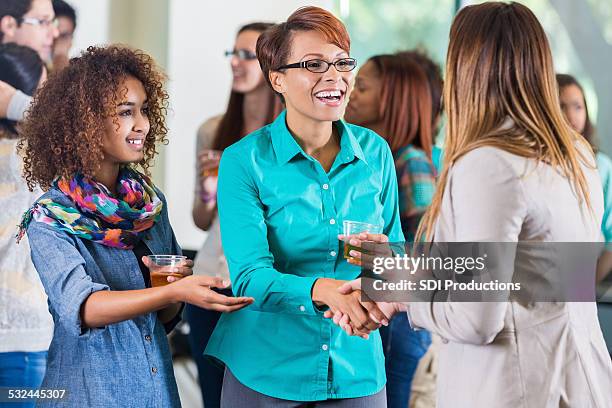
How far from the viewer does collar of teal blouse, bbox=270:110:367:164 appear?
1946 millimetres

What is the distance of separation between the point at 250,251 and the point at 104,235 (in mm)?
311

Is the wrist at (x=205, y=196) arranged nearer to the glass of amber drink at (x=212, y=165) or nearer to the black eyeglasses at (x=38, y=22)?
the glass of amber drink at (x=212, y=165)

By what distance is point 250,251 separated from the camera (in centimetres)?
188

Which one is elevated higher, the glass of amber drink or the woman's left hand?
the glass of amber drink

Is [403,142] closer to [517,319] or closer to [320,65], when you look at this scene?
[320,65]

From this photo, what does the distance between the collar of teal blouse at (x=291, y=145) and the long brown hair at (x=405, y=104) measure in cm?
101

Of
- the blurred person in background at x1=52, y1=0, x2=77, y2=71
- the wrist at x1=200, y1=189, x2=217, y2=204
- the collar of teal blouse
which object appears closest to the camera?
the collar of teal blouse

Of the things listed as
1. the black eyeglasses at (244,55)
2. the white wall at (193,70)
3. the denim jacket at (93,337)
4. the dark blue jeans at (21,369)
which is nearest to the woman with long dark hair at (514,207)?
the denim jacket at (93,337)

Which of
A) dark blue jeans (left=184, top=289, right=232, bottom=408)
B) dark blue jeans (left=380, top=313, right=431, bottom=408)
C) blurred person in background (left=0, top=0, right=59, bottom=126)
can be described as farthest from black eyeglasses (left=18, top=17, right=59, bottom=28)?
dark blue jeans (left=380, top=313, right=431, bottom=408)

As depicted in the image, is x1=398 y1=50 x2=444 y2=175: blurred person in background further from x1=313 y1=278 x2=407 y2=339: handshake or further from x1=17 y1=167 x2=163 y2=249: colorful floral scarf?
x1=17 y1=167 x2=163 y2=249: colorful floral scarf

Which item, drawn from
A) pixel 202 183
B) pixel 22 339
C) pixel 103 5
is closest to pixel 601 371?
pixel 22 339

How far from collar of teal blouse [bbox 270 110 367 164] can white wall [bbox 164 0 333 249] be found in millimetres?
2557

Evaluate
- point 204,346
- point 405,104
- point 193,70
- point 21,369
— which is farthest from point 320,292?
point 193,70

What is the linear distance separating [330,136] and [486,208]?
67 cm
